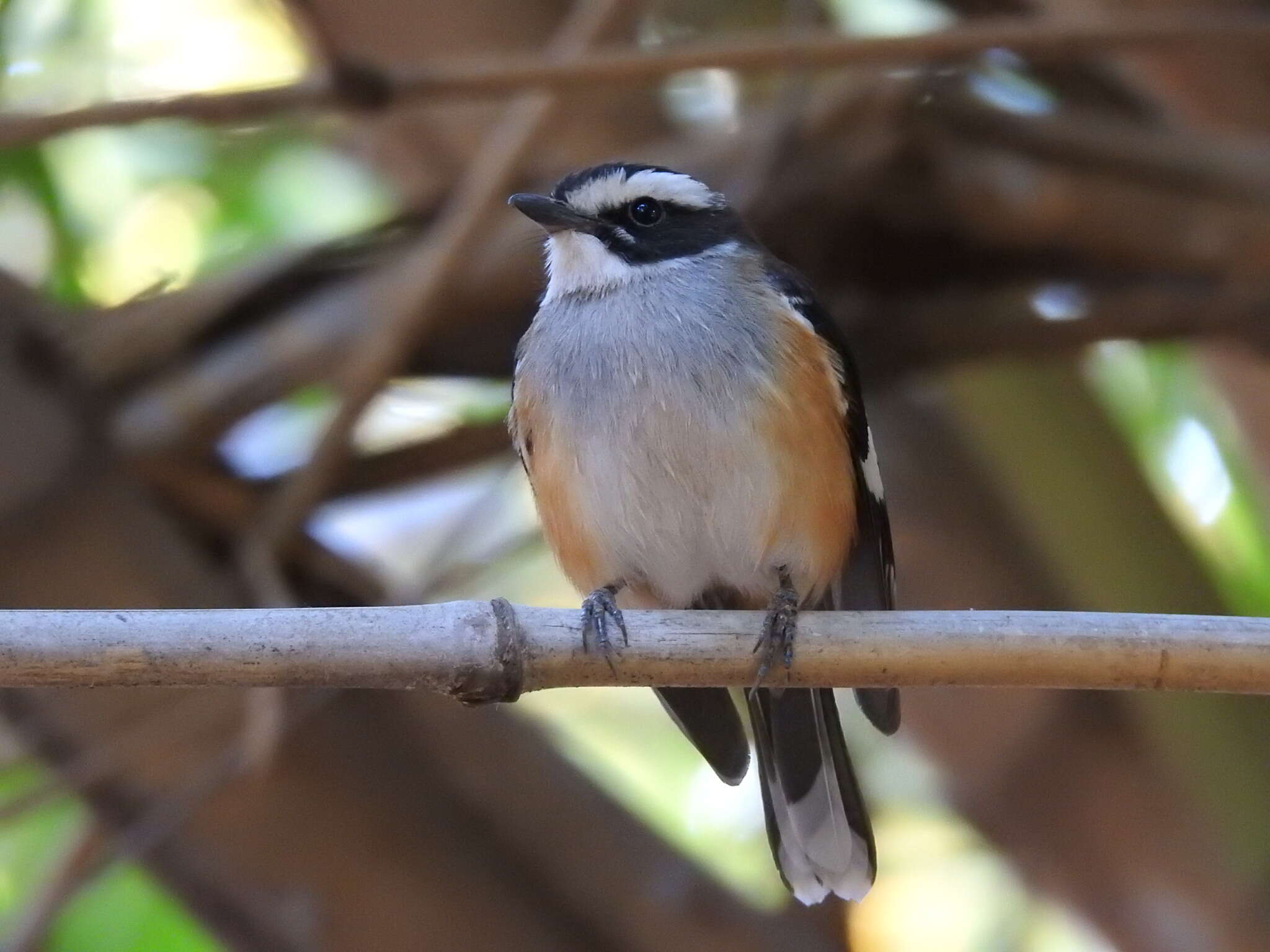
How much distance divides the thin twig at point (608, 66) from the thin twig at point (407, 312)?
187 mm

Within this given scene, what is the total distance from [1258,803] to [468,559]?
7.42 feet

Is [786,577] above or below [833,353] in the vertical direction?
below

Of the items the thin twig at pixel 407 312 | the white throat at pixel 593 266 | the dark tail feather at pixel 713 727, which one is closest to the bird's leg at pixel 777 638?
the dark tail feather at pixel 713 727

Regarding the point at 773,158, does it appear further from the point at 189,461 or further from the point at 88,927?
the point at 88,927

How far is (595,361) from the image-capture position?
3262 mm

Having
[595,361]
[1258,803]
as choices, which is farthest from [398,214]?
[1258,803]

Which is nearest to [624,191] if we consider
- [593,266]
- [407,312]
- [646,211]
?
[646,211]

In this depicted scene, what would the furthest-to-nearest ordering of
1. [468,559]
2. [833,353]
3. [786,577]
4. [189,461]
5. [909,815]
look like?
[909,815]
[468,559]
[189,461]
[833,353]
[786,577]

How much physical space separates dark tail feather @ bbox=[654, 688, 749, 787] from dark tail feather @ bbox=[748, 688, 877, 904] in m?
0.07

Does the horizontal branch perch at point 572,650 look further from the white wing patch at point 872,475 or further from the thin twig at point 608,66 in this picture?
the thin twig at point 608,66

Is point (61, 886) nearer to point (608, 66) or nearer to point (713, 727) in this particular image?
point (713, 727)

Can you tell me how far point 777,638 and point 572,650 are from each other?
16.0 inches

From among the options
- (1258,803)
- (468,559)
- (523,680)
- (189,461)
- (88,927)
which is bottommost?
(1258,803)

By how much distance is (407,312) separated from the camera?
378 cm
